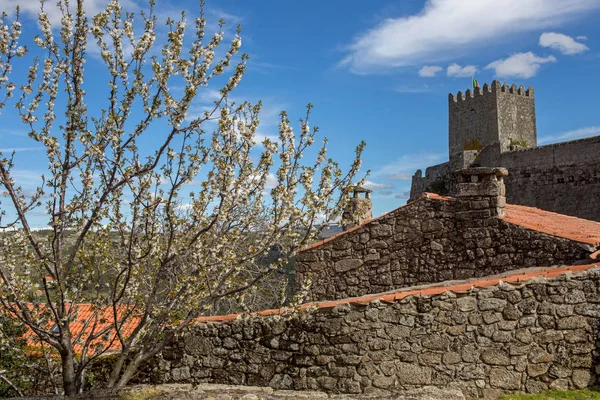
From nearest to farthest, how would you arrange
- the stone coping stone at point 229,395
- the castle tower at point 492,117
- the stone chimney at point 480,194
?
the stone coping stone at point 229,395
the stone chimney at point 480,194
the castle tower at point 492,117

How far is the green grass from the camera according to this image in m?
6.30

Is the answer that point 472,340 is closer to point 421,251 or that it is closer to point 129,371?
point 421,251

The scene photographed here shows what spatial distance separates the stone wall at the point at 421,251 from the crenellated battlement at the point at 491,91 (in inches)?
1449

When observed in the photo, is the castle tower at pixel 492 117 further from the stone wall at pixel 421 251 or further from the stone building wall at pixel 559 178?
the stone wall at pixel 421 251

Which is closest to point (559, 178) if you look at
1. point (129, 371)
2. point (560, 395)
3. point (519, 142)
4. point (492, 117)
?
point (560, 395)

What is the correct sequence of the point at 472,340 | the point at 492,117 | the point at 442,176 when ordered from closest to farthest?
the point at 472,340, the point at 442,176, the point at 492,117

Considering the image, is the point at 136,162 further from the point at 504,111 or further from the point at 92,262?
the point at 504,111

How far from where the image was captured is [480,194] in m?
9.52

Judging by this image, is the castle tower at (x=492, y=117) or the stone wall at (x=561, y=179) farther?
the castle tower at (x=492, y=117)

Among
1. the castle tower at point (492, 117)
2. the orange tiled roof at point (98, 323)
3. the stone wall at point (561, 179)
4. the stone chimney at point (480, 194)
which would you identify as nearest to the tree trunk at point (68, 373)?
the orange tiled roof at point (98, 323)

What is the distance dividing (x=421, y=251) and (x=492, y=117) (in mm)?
36382

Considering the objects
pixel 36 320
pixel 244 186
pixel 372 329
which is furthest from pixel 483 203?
pixel 36 320

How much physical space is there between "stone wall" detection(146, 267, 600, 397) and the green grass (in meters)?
0.09

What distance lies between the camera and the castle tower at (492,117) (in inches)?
1699
